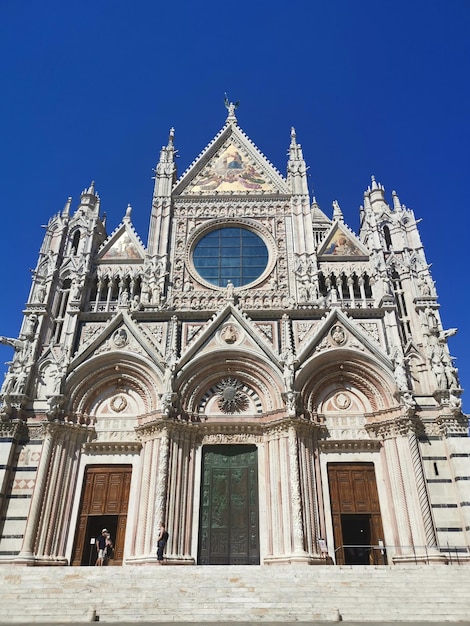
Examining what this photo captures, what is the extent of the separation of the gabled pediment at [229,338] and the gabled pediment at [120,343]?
1.37 m

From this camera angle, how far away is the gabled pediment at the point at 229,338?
18.0 meters

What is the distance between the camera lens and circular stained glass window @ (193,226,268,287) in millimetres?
21422

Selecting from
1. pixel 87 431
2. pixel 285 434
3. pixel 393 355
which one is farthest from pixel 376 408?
pixel 87 431

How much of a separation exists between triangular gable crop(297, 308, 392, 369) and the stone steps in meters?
7.64

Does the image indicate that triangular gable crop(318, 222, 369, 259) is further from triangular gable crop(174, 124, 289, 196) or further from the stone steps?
the stone steps

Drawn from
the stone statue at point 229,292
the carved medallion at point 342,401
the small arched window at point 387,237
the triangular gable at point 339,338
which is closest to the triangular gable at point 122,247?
the stone statue at point 229,292

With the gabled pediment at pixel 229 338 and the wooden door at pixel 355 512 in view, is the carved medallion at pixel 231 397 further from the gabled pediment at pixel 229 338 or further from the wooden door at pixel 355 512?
the wooden door at pixel 355 512

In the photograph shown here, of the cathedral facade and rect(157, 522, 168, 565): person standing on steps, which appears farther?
the cathedral facade

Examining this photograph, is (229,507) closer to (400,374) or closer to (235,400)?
(235,400)

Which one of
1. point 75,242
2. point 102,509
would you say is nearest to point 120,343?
point 102,509

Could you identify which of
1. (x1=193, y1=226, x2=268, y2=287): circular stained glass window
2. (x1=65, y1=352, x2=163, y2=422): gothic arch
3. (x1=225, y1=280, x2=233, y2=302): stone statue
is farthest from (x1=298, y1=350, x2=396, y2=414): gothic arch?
(x1=65, y1=352, x2=163, y2=422): gothic arch

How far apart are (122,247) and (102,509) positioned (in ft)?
37.2

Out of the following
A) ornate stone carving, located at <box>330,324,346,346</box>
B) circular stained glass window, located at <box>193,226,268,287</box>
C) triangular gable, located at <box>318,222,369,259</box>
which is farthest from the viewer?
circular stained glass window, located at <box>193,226,268,287</box>

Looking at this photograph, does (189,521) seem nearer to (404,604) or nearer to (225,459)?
(225,459)
